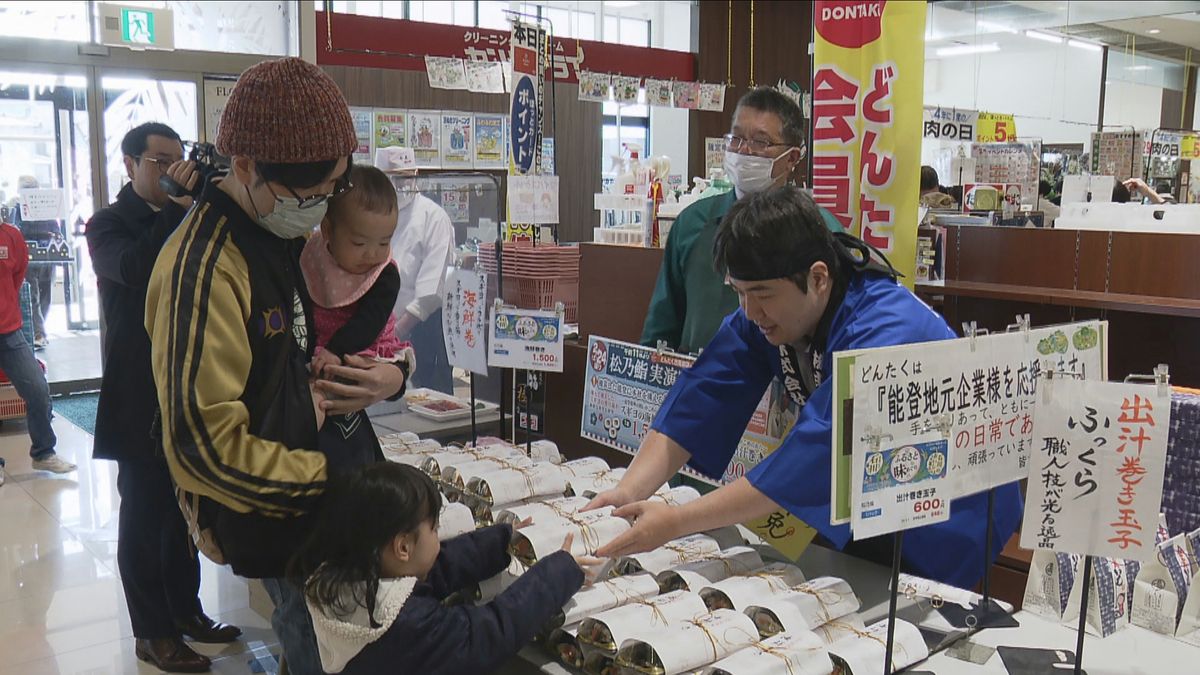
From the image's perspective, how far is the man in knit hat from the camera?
1.42 m

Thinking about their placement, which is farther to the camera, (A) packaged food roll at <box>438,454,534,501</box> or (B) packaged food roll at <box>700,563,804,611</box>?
(A) packaged food roll at <box>438,454,534,501</box>

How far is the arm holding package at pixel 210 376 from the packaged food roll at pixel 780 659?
0.71m

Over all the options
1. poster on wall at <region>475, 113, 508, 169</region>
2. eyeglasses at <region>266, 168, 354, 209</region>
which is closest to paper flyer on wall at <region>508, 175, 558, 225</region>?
eyeglasses at <region>266, 168, 354, 209</region>

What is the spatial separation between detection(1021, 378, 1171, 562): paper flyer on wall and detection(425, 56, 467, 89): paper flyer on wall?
5.93m

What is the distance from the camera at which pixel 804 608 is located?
1.70 metres

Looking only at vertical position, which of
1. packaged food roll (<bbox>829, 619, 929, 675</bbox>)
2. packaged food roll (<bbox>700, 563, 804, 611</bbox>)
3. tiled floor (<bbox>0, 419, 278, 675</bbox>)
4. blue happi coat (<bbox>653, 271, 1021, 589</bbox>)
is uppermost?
blue happi coat (<bbox>653, 271, 1021, 589</bbox>)

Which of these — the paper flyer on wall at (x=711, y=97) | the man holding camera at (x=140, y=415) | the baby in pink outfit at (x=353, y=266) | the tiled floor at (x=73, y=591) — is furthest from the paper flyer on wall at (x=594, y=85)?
the baby in pink outfit at (x=353, y=266)

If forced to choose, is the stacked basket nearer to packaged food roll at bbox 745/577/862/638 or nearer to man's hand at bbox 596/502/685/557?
man's hand at bbox 596/502/685/557

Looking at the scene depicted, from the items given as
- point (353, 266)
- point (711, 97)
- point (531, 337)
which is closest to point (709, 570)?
point (353, 266)

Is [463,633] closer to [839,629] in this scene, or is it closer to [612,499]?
[612,499]

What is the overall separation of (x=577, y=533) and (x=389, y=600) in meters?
0.39

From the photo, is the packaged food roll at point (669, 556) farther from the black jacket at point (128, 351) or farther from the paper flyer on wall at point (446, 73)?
the paper flyer on wall at point (446, 73)

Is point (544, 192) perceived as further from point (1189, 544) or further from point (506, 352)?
point (1189, 544)

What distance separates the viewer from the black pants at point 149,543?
9.95 ft
